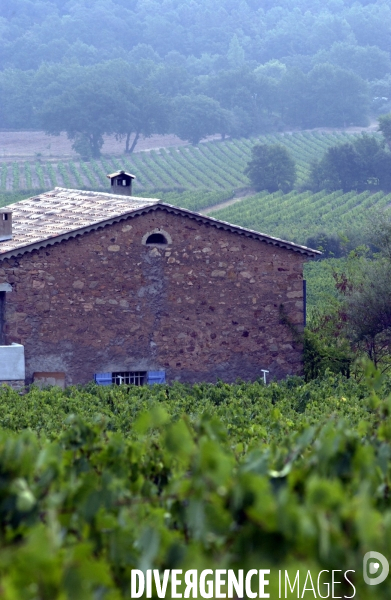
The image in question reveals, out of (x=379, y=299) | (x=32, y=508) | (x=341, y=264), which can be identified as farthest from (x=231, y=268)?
(x=341, y=264)

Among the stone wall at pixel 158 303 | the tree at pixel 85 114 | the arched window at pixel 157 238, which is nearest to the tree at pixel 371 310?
the stone wall at pixel 158 303

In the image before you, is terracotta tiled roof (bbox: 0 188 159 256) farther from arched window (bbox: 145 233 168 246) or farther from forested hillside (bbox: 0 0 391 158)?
forested hillside (bbox: 0 0 391 158)

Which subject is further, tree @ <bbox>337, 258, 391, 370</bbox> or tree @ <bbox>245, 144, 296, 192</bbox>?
tree @ <bbox>245, 144, 296, 192</bbox>

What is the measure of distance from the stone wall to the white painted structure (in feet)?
1.62

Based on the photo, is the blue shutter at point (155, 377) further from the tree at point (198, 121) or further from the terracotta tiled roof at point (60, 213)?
the tree at point (198, 121)

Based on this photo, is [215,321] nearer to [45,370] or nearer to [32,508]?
[45,370]

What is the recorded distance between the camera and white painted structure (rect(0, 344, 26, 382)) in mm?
19297

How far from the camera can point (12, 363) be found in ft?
63.8

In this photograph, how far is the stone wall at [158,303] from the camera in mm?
20188

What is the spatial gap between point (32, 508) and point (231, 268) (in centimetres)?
1761

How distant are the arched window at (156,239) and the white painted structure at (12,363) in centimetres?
368

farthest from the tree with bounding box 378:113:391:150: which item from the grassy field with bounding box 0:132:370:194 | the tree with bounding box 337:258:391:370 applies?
the tree with bounding box 337:258:391:370

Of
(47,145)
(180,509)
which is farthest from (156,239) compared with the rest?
(47,145)

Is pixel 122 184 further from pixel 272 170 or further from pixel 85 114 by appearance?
pixel 85 114
